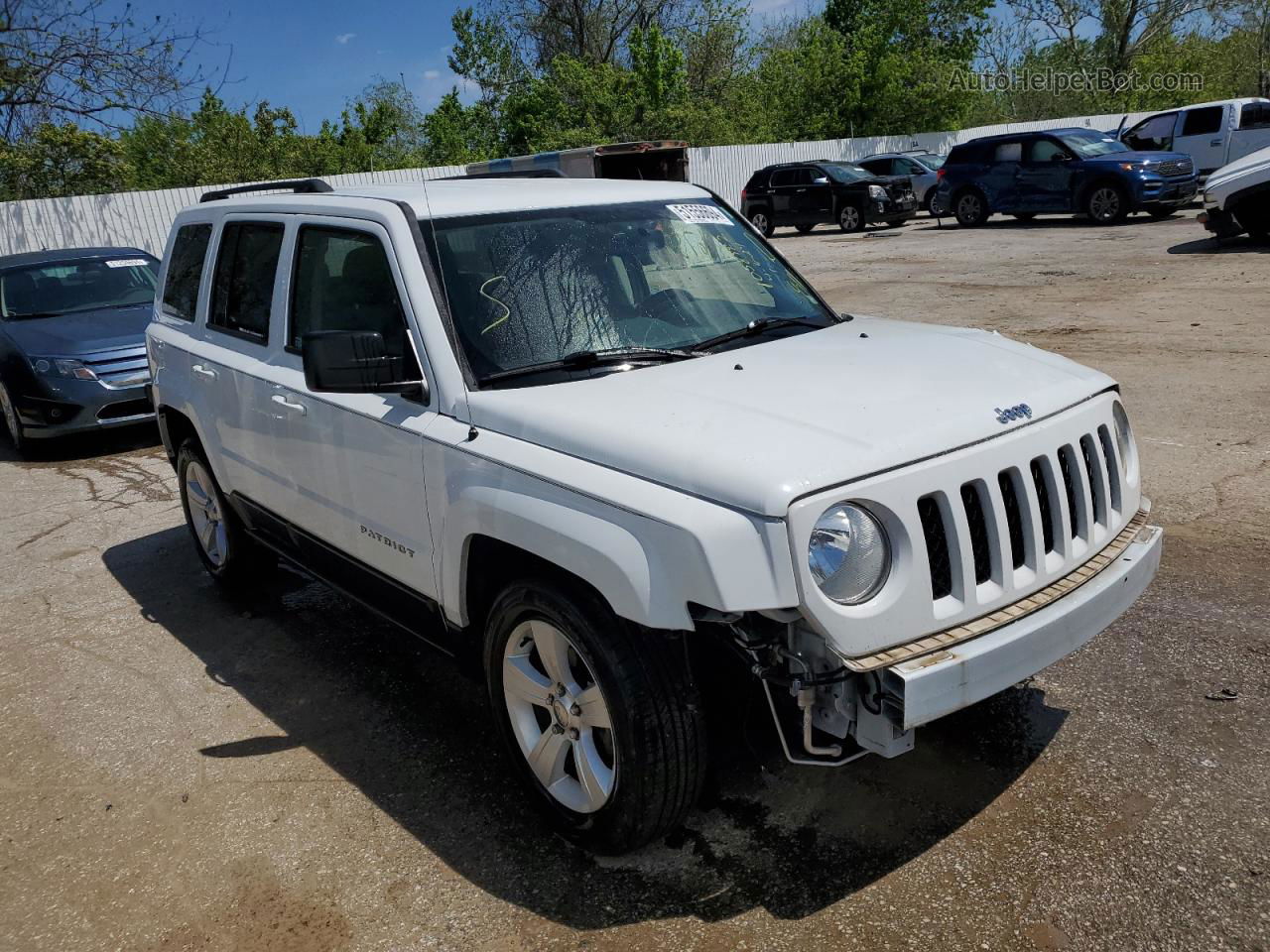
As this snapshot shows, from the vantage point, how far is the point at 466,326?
3426mm

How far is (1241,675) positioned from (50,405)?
8947mm

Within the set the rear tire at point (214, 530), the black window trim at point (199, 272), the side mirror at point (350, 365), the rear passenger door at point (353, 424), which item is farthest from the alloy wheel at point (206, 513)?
the side mirror at point (350, 365)

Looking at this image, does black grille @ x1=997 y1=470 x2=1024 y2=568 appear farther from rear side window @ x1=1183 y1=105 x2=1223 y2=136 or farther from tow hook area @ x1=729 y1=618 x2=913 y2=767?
rear side window @ x1=1183 y1=105 x2=1223 y2=136

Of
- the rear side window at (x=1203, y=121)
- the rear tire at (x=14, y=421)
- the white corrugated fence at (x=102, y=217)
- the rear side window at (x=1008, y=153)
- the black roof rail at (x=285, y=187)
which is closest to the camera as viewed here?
the black roof rail at (x=285, y=187)

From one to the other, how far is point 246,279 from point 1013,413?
133 inches

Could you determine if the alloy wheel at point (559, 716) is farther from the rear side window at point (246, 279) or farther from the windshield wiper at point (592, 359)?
the rear side window at point (246, 279)

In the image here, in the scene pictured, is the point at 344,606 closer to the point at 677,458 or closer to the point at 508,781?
the point at 508,781

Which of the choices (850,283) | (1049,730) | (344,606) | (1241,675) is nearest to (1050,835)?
(1049,730)

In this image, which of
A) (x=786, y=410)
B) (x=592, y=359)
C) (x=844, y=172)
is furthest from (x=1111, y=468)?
(x=844, y=172)

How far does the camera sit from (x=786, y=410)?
2887 millimetres

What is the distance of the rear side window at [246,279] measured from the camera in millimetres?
4418

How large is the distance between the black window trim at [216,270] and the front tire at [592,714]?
1957mm

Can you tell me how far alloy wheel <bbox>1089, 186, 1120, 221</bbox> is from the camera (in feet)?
63.3

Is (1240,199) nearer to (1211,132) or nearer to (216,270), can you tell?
(1211,132)
